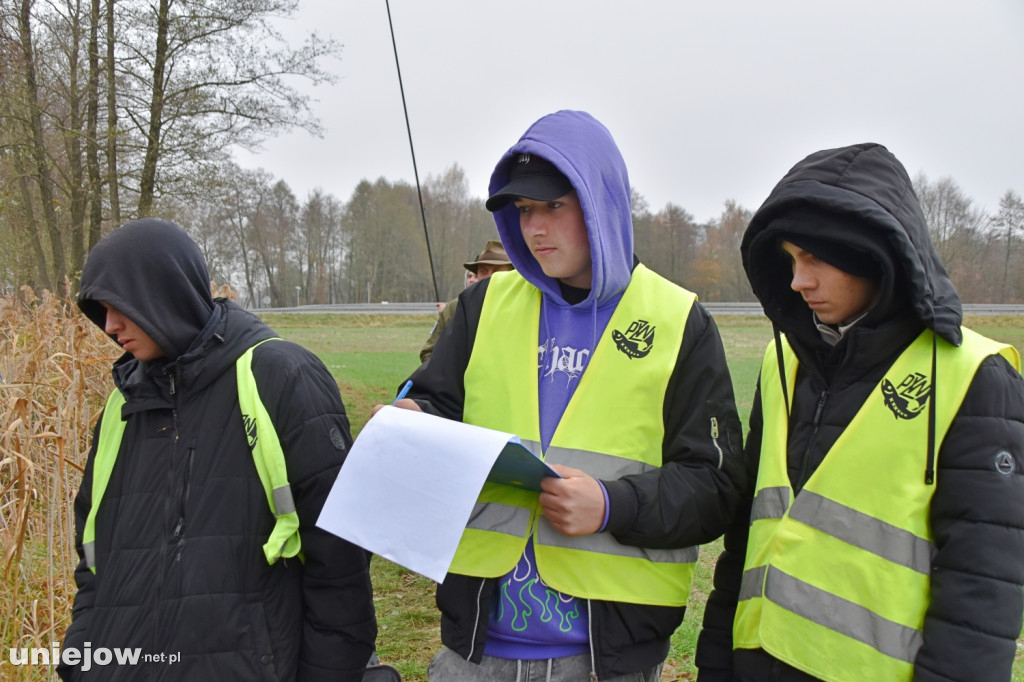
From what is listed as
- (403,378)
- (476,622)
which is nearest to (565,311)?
(476,622)

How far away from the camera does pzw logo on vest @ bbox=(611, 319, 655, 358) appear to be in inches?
71.4

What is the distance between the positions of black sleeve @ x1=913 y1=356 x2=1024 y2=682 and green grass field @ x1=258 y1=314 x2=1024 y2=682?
2453 millimetres

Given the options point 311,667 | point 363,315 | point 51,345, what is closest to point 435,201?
point 363,315

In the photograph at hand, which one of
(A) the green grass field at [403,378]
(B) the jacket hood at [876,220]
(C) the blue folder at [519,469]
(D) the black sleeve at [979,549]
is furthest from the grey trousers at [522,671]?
(A) the green grass field at [403,378]

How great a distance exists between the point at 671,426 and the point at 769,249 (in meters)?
0.61

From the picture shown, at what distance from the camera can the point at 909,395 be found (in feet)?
5.14

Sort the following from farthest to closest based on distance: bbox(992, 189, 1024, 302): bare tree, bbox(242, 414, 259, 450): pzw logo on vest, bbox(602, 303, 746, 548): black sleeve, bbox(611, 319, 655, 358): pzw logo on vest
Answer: bbox(992, 189, 1024, 302): bare tree, bbox(242, 414, 259, 450): pzw logo on vest, bbox(611, 319, 655, 358): pzw logo on vest, bbox(602, 303, 746, 548): black sleeve

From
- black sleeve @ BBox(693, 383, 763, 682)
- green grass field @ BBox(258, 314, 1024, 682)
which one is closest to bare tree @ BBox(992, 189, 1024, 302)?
green grass field @ BBox(258, 314, 1024, 682)

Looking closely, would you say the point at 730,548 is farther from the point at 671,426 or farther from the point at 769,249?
the point at 769,249

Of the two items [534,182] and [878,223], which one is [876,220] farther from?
[534,182]

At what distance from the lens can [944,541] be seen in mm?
1482

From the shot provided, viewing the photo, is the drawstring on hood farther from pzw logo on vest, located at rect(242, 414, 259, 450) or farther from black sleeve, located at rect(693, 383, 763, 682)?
pzw logo on vest, located at rect(242, 414, 259, 450)

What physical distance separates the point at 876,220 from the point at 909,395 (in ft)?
1.27

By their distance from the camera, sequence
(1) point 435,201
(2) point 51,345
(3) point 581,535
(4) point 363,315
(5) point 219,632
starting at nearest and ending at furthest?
(3) point 581,535
(5) point 219,632
(2) point 51,345
(4) point 363,315
(1) point 435,201
